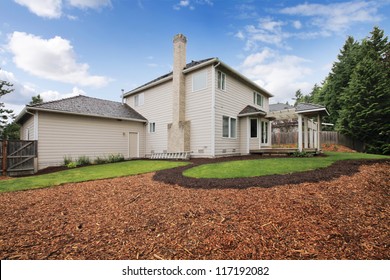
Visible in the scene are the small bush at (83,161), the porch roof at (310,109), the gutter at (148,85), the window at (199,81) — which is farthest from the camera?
the gutter at (148,85)

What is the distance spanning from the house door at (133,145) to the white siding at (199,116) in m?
5.22

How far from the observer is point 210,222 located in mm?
2766

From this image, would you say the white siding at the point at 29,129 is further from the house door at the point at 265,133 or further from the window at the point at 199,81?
the house door at the point at 265,133

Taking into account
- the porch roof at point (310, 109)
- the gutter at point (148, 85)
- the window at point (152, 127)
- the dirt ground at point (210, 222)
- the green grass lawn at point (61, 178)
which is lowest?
the green grass lawn at point (61, 178)

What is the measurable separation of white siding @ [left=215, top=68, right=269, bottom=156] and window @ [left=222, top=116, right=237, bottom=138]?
253 mm

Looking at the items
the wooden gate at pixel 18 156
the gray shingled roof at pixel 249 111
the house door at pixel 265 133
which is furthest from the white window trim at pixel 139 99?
the house door at pixel 265 133

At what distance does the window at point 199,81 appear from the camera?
11.8 m

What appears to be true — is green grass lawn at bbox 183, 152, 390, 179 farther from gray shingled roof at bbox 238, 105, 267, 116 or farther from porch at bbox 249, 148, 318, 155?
gray shingled roof at bbox 238, 105, 267, 116

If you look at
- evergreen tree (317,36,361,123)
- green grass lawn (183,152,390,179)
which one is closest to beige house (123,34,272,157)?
green grass lawn (183,152,390,179)

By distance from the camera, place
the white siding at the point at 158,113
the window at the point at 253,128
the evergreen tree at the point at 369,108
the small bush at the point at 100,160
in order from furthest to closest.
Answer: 1. the evergreen tree at the point at 369,108
2. the white siding at the point at 158,113
3. the window at the point at 253,128
4. the small bush at the point at 100,160
